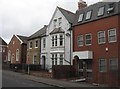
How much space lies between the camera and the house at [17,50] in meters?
51.8

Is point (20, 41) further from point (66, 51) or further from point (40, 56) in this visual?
point (66, 51)

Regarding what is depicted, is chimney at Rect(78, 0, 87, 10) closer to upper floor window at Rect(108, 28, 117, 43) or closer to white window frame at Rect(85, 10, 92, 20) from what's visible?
white window frame at Rect(85, 10, 92, 20)

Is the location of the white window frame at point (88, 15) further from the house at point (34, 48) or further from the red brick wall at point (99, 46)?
the house at point (34, 48)

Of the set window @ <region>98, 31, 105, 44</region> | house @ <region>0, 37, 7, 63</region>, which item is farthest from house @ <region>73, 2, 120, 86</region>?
house @ <region>0, 37, 7, 63</region>

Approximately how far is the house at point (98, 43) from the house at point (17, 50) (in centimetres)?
1916

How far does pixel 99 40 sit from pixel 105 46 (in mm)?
1357

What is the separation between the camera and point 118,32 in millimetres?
28297

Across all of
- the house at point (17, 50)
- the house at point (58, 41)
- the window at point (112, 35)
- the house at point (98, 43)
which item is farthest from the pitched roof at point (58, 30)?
the house at point (17, 50)

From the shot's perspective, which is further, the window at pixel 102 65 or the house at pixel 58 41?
the house at pixel 58 41

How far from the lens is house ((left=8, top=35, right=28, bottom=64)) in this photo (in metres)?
51.8

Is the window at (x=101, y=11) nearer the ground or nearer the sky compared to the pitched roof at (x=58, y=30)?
nearer the sky

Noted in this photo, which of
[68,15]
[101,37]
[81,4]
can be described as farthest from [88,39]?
[81,4]

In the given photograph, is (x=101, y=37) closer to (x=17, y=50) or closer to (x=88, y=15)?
(x=88, y=15)

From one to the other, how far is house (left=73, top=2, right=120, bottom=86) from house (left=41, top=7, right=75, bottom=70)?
1863 mm
